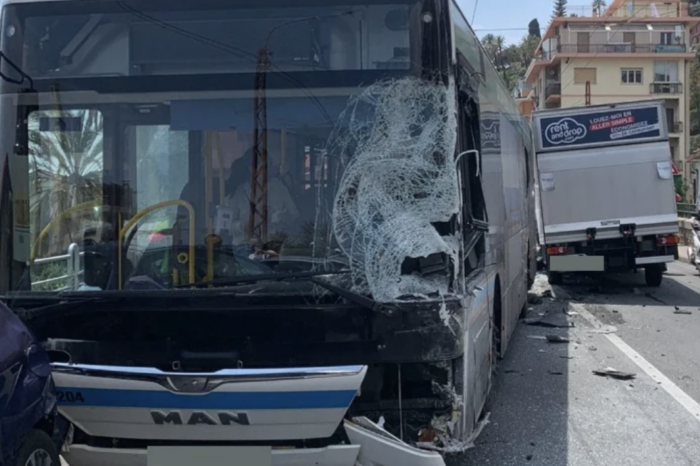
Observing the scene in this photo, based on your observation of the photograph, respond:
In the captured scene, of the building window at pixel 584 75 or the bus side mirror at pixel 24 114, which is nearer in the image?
the bus side mirror at pixel 24 114

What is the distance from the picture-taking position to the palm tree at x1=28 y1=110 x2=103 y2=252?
4.25 meters

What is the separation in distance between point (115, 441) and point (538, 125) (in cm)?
1328

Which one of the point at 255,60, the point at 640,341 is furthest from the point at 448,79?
the point at 640,341

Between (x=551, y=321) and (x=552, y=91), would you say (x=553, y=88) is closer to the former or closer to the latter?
(x=552, y=91)

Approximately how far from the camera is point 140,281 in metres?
4.15

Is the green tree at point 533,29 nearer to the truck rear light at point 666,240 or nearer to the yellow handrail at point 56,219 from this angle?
the truck rear light at point 666,240

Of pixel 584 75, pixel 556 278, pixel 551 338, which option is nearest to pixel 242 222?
pixel 551 338

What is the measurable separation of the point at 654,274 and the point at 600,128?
10.6 ft

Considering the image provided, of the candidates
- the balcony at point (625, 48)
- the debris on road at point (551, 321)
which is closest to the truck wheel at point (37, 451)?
the debris on road at point (551, 321)

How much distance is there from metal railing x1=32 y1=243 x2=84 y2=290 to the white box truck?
12890 millimetres

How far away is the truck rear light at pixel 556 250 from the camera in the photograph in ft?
52.8

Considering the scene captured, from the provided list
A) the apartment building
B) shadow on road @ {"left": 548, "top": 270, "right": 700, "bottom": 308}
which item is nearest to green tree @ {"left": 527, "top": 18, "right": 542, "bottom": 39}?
the apartment building

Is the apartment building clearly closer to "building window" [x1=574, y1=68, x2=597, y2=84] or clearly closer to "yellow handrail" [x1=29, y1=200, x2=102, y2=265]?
"building window" [x1=574, y1=68, x2=597, y2=84]

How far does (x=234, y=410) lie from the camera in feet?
12.7
